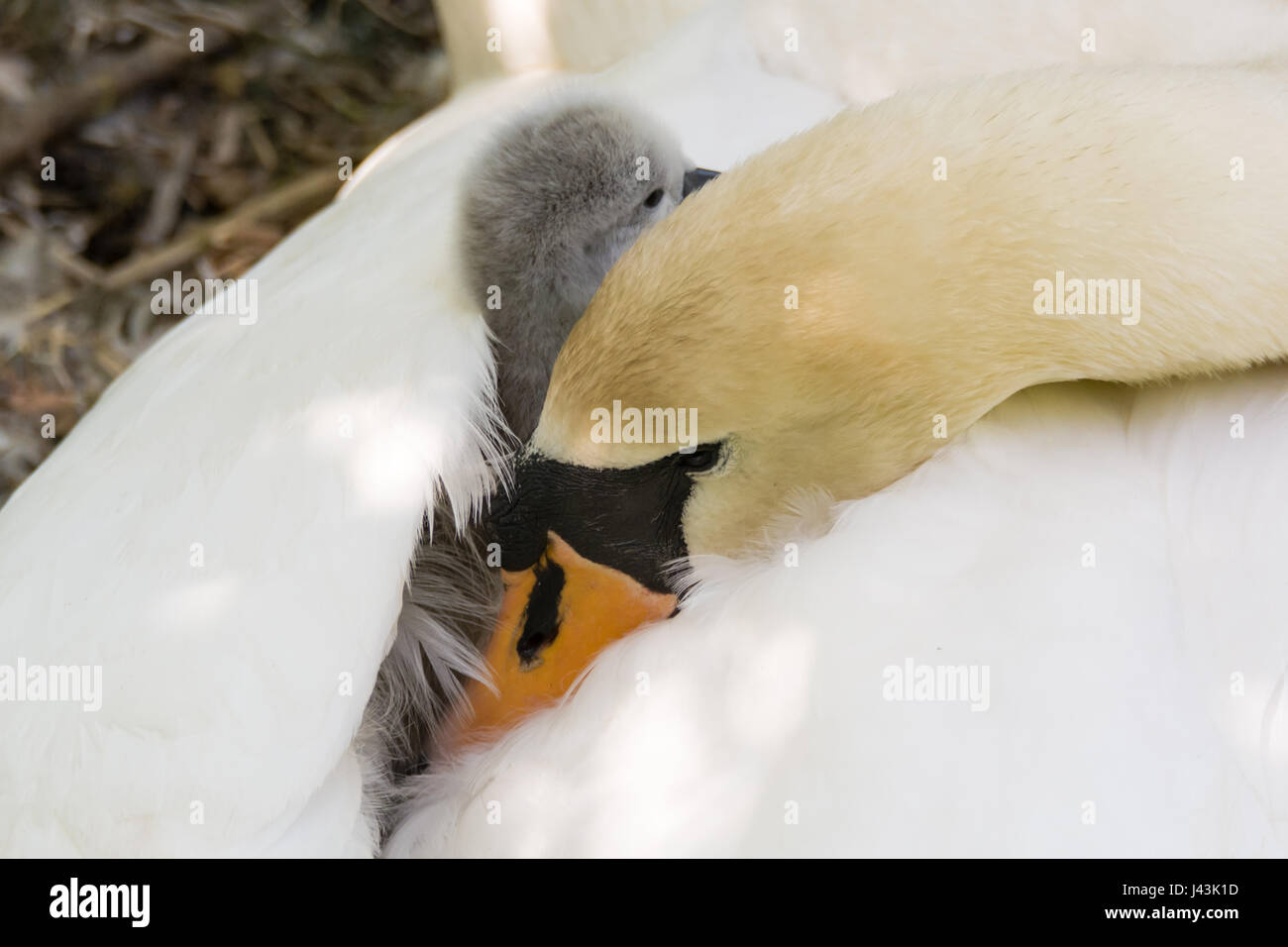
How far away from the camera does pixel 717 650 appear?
1.29 meters

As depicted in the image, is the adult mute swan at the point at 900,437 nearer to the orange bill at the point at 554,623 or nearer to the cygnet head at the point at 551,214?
the orange bill at the point at 554,623

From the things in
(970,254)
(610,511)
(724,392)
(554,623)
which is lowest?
(554,623)

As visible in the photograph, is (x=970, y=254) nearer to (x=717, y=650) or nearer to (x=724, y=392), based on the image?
(x=724, y=392)

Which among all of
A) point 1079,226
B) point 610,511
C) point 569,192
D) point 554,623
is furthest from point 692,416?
point 569,192

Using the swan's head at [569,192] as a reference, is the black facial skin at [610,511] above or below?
below

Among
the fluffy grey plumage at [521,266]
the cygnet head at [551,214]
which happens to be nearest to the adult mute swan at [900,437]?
the fluffy grey plumage at [521,266]

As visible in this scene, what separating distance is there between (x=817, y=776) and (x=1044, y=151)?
2.02ft

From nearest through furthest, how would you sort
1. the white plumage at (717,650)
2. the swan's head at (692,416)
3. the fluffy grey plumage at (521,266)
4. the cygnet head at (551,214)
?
the white plumage at (717,650), the swan's head at (692,416), the fluffy grey plumage at (521,266), the cygnet head at (551,214)

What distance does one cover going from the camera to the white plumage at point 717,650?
47.2 inches

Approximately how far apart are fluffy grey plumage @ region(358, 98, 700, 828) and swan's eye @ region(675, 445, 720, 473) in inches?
10.6

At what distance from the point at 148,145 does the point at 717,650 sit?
9.01ft

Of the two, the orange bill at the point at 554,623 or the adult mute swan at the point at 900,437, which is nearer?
the adult mute swan at the point at 900,437

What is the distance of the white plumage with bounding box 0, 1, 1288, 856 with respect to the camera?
1199mm

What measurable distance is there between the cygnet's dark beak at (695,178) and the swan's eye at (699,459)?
48 cm
